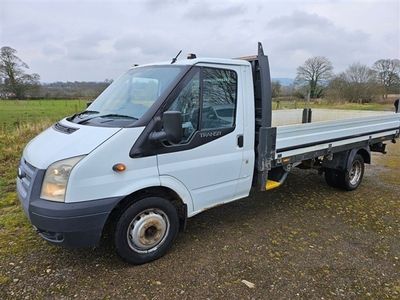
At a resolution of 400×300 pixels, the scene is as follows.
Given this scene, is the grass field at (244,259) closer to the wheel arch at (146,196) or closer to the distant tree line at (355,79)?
the wheel arch at (146,196)

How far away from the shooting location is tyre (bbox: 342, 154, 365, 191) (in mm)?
5908

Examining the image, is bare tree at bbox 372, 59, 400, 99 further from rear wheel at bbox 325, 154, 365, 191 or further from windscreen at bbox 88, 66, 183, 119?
windscreen at bbox 88, 66, 183, 119

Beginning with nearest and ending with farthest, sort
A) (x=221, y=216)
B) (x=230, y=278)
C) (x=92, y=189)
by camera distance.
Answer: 1. (x=92, y=189)
2. (x=230, y=278)
3. (x=221, y=216)

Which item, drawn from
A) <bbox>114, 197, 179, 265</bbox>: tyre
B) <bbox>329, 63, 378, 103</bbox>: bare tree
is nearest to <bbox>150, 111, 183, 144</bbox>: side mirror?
<bbox>114, 197, 179, 265</bbox>: tyre

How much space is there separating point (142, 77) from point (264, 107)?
60.6 inches

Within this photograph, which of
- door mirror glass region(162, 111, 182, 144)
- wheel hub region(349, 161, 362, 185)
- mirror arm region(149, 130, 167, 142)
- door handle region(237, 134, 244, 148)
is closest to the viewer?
door mirror glass region(162, 111, 182, 144)

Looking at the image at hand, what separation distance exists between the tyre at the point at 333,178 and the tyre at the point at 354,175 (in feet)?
0.32

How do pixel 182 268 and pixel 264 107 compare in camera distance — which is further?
pixel 264 107

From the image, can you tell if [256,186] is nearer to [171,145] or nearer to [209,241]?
[209,241]

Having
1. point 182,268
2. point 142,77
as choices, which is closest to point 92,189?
point 182,268

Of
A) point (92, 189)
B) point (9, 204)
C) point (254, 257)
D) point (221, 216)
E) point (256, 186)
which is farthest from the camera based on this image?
point (9, 204)

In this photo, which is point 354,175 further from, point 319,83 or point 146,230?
point 319,83

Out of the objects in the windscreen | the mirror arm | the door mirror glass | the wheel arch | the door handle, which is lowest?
the wheel arch

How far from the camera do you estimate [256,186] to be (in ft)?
14.5
